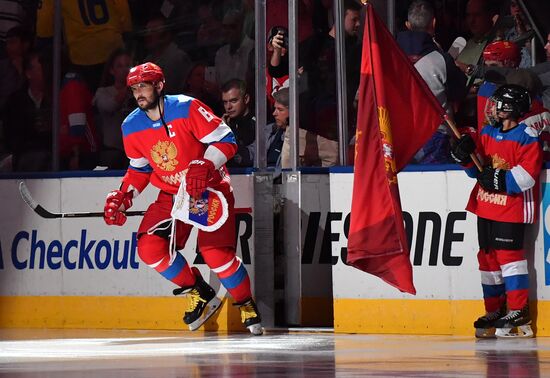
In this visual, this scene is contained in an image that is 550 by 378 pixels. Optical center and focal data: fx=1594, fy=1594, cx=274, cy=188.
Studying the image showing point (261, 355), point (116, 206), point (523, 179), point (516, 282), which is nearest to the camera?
point (261, 355)

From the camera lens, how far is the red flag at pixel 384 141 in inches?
399

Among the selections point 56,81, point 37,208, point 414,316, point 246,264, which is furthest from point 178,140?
point 414,316

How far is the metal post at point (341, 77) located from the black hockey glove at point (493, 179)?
153cm

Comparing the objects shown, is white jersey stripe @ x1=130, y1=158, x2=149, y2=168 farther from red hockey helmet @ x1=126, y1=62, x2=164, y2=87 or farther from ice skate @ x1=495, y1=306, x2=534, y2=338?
ice skate @ x1=495, y1=306, x2=534, y2=338

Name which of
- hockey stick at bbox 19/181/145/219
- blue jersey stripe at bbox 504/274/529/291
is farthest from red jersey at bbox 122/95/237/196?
blue jersey stripe at bbox 504/274/529/291

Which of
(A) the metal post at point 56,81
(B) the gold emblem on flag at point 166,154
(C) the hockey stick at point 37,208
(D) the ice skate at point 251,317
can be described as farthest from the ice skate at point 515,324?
(A) the metal post at point 56,81

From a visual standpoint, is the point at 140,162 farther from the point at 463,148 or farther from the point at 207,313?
the point at 463,148

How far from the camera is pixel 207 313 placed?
36.6 ft

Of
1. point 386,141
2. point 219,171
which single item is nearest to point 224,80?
point 219,171

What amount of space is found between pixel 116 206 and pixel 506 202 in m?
2.71

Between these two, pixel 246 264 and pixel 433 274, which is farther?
pixel 246 264

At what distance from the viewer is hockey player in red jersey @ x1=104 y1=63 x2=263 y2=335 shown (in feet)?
35.4

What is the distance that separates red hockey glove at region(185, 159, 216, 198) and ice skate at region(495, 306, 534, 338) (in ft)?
7.00

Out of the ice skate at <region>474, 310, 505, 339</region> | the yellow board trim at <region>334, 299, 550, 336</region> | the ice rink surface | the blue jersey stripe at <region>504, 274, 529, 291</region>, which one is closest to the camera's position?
the ice rink surface
